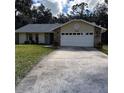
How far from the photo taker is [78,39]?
24.4 m

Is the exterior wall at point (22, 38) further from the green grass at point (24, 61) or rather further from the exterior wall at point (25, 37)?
the green grass at point (24, 61)

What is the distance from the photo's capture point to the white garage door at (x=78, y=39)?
24.2 metres

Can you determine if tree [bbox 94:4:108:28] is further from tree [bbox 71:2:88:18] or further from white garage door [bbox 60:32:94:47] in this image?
white garage door [bbox 60:32:94:47]

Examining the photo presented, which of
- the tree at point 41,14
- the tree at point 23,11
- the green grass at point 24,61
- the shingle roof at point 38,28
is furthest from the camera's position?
the tree at point 41,14

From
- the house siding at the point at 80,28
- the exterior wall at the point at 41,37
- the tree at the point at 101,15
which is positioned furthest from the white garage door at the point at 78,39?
the tree at the point at 101,15

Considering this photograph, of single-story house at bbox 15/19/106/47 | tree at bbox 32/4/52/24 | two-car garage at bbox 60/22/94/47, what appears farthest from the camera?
tree at bbox 32/4/52/24

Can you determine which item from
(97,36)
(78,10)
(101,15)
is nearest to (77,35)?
(97,36)

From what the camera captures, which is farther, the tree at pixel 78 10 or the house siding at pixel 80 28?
the tree at pixel 78 10

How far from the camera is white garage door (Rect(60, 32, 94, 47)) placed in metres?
24.2

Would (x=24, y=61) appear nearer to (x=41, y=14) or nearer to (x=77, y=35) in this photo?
(x=77, y=35)

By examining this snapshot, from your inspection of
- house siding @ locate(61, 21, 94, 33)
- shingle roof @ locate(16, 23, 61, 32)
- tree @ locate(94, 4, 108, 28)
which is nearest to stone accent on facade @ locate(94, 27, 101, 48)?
house siding @ locate(61, 21, 94, 33)
